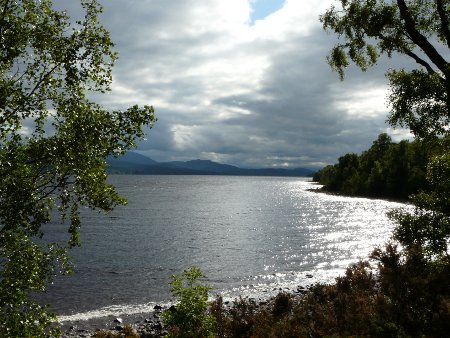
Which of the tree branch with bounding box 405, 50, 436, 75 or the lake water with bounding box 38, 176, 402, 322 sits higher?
the tree branch with bounding box 405, 50, 436, 75

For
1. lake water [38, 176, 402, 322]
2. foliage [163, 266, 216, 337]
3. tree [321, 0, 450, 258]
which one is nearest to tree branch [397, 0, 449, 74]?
tree [321, 0, 450, 258]

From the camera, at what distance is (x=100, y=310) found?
113 ft

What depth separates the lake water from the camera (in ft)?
128

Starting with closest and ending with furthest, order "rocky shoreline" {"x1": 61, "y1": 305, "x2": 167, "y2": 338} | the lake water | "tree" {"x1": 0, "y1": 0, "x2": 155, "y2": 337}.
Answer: "tree" {"x1": 0, "y1": 0, "x2": 155, "y2": 337}
"rocky shoreline" {"x1": 61, "y1": 305, "x2": 167, "y2": 338}
the lake water

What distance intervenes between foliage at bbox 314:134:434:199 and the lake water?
145ft

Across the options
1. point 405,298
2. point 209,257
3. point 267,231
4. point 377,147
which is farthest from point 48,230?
point 377,147

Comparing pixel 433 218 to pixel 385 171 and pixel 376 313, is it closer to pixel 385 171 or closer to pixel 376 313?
pixel 376 313

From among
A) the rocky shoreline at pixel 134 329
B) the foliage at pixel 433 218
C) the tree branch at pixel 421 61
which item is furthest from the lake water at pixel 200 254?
the tree branch at pixel 421 61

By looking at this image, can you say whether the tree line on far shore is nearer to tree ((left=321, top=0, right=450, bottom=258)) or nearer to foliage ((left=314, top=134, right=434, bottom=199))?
foliage ((left=314, top=134, right=434, bottom=199))

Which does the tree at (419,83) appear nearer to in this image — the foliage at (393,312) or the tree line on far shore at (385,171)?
the foliage at (393,312)

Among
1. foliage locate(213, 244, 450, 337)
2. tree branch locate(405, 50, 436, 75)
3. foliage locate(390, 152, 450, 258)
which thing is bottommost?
foliage locate(213, 244, 450, 337)

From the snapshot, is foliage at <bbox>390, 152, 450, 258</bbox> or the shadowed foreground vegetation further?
foliage at <bbox>390, 152, 450, 258</bbox>

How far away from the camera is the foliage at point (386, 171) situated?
138 meters

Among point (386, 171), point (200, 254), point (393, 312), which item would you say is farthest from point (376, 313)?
point (386, 171)
